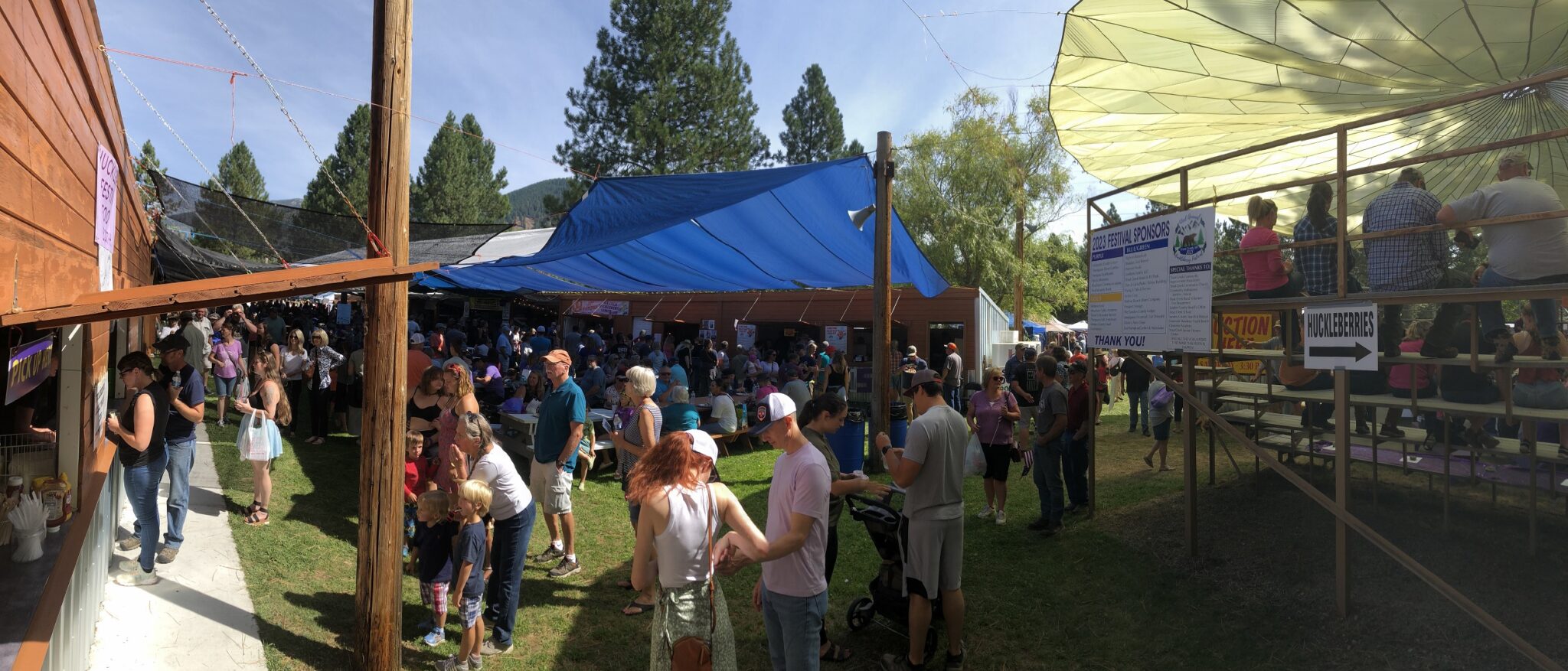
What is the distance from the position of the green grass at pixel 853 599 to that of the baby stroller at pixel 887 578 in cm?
14

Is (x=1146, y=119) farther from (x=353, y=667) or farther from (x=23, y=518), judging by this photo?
(x=23, y=518)

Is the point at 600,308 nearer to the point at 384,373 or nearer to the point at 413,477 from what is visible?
the point at 413,477

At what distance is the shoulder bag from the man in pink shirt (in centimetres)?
17

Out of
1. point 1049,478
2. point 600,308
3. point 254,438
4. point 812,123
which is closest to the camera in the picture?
point 254,438

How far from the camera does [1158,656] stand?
454 cm

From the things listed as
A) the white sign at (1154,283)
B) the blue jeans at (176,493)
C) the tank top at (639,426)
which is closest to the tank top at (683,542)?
the tank top at (639,426)

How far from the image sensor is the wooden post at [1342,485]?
4594 millimetres

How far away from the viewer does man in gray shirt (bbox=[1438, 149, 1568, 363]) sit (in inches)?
154

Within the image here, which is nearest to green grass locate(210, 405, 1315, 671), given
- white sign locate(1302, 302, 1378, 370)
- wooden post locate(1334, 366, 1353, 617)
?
wooden post locate(1334, 366, 1353, 617)

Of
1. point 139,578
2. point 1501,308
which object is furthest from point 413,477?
point 1501,308

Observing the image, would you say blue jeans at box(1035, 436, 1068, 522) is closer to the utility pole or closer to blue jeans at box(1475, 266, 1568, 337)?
the utility pole

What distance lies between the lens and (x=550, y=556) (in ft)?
20.4

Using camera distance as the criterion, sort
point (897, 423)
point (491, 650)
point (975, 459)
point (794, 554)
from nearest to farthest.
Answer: point (794, 554) → point (491, 650) → point (975, 459) → point (897, 423)

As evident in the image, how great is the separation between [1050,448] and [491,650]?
16.3 ft
